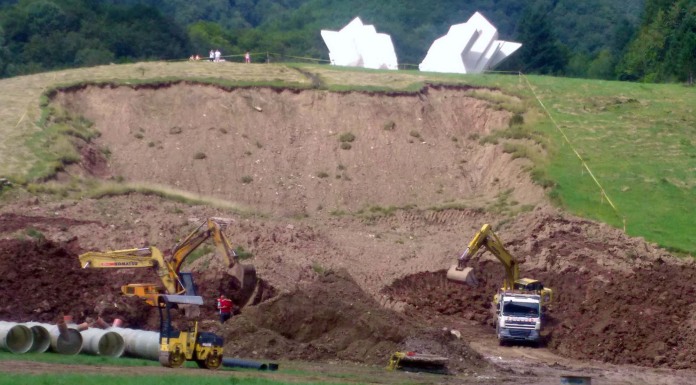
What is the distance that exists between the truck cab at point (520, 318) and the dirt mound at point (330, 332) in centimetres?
283

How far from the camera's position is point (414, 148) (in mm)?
59094

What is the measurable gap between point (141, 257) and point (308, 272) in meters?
11.9

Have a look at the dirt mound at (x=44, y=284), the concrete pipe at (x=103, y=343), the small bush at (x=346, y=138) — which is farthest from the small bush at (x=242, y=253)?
the small bush at (x=346, y=138)

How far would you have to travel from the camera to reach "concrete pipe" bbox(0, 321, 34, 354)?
93.7ft

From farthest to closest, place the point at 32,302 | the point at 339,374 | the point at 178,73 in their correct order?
the point at 178,73, the point at 32,302, the point at 339,374

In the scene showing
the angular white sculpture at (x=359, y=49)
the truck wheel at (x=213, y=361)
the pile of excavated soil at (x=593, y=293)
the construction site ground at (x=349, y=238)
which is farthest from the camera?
the angular white sculpture at (x=359, y=49)

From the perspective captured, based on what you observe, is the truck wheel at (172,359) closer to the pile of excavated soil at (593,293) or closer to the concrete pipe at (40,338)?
the concrete pipe at (40,338)

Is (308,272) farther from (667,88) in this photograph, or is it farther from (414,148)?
(667,88)

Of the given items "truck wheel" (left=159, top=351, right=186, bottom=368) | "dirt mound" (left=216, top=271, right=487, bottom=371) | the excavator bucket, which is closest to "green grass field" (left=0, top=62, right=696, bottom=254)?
the excavator bucket

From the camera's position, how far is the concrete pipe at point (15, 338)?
93.7 ft

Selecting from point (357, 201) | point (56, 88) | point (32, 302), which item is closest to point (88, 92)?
point (56, 88)

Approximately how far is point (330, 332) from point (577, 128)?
29.1 metres

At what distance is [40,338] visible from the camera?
29.3 m

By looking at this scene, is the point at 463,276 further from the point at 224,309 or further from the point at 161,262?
the point at 161,262
